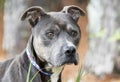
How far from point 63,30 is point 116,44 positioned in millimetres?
5648

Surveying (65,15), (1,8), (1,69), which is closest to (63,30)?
(65,15)

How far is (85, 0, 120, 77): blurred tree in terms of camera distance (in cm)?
1276

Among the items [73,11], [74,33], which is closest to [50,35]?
[74,33]

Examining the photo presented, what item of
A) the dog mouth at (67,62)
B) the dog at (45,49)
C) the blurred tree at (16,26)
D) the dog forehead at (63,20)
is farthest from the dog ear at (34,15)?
the blurred tree at (16,26)

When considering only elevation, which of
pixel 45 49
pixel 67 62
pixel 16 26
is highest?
pixel 45 49

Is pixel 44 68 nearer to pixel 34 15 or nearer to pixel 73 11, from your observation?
pixel 34 15

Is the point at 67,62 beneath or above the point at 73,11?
beneath

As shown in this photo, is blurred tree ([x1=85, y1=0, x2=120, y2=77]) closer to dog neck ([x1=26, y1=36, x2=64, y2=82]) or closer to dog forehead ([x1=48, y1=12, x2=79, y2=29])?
dog forehead ([x1=48, y1=12, x2=79, y2=29])

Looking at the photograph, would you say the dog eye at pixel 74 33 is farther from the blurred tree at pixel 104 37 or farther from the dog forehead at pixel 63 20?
the blurred tree at pixel 104 37

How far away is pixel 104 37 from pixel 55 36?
576cm

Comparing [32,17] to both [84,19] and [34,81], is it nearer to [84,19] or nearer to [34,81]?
[34,81]

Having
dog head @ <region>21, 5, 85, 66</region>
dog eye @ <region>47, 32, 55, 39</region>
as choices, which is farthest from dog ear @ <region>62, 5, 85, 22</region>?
dog eye @ <region>47, 32, 55, 39</region>

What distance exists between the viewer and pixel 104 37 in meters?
13.0

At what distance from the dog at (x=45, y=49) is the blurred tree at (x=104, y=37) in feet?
17.1
